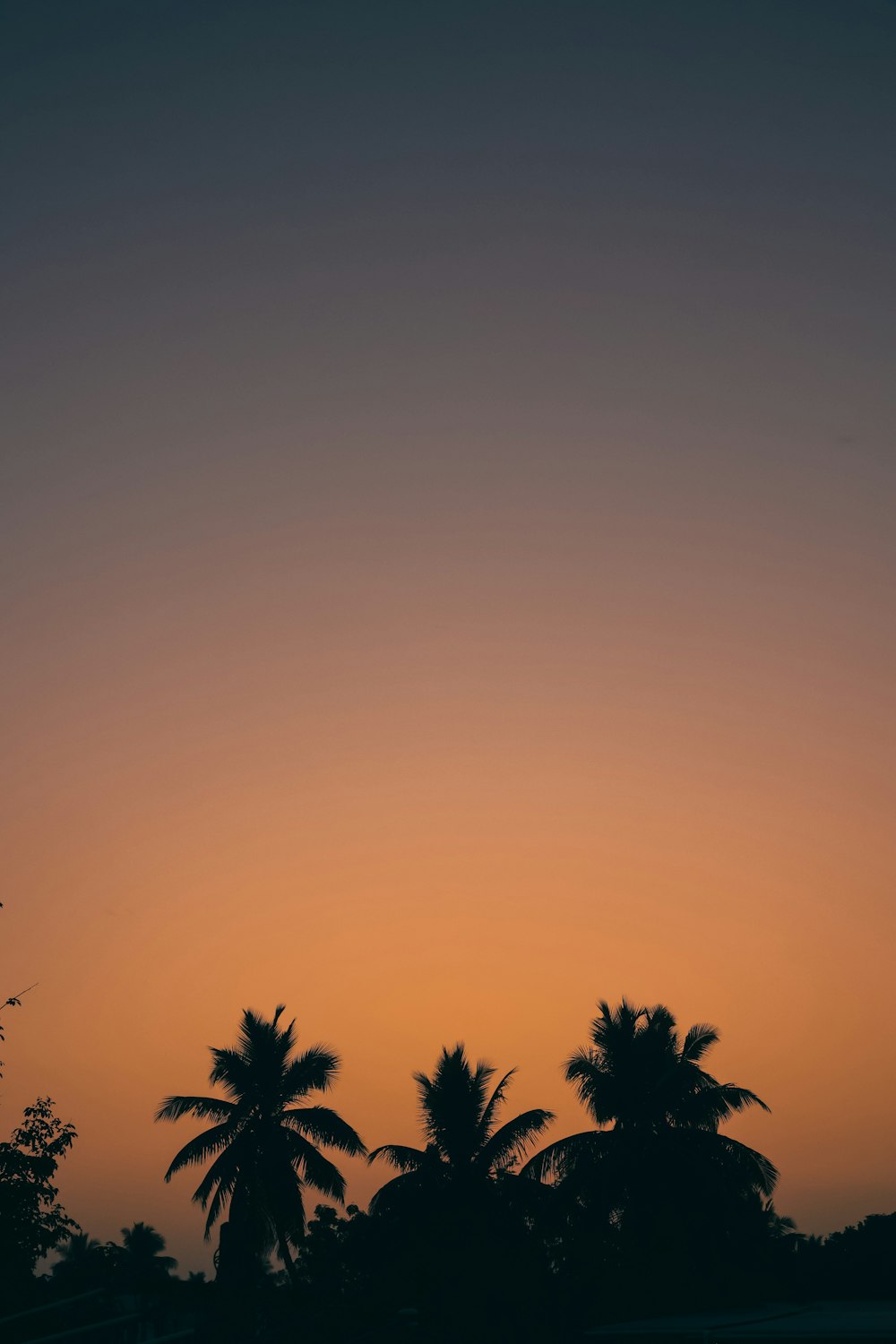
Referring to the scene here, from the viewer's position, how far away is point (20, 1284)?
24828mm

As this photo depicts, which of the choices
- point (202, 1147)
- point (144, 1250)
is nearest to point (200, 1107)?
point (202, 1147)

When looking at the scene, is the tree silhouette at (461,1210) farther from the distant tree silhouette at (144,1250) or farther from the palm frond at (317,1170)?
the distant tree silhouette at (144,1250)

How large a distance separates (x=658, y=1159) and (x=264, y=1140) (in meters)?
13.1

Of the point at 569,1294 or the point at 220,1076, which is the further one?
the point at 220,1076

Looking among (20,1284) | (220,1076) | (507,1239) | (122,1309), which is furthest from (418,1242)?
(20,1284)

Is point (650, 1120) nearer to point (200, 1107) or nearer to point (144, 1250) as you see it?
point (200, 1107)

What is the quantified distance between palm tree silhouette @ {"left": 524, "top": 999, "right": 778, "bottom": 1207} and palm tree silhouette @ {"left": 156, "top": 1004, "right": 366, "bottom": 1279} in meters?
7.41

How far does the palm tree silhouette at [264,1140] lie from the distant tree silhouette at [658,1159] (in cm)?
738

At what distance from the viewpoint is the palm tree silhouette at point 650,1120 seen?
3844 centimetres

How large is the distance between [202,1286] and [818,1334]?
22.4 metres

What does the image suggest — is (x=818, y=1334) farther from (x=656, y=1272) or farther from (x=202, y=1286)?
(x=202, y=1286)

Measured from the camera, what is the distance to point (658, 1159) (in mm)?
38625

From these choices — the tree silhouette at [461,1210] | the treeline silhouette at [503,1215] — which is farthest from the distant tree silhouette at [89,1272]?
Result: the tree silhouette at [461,1210]

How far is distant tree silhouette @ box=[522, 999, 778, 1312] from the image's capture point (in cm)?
3725
